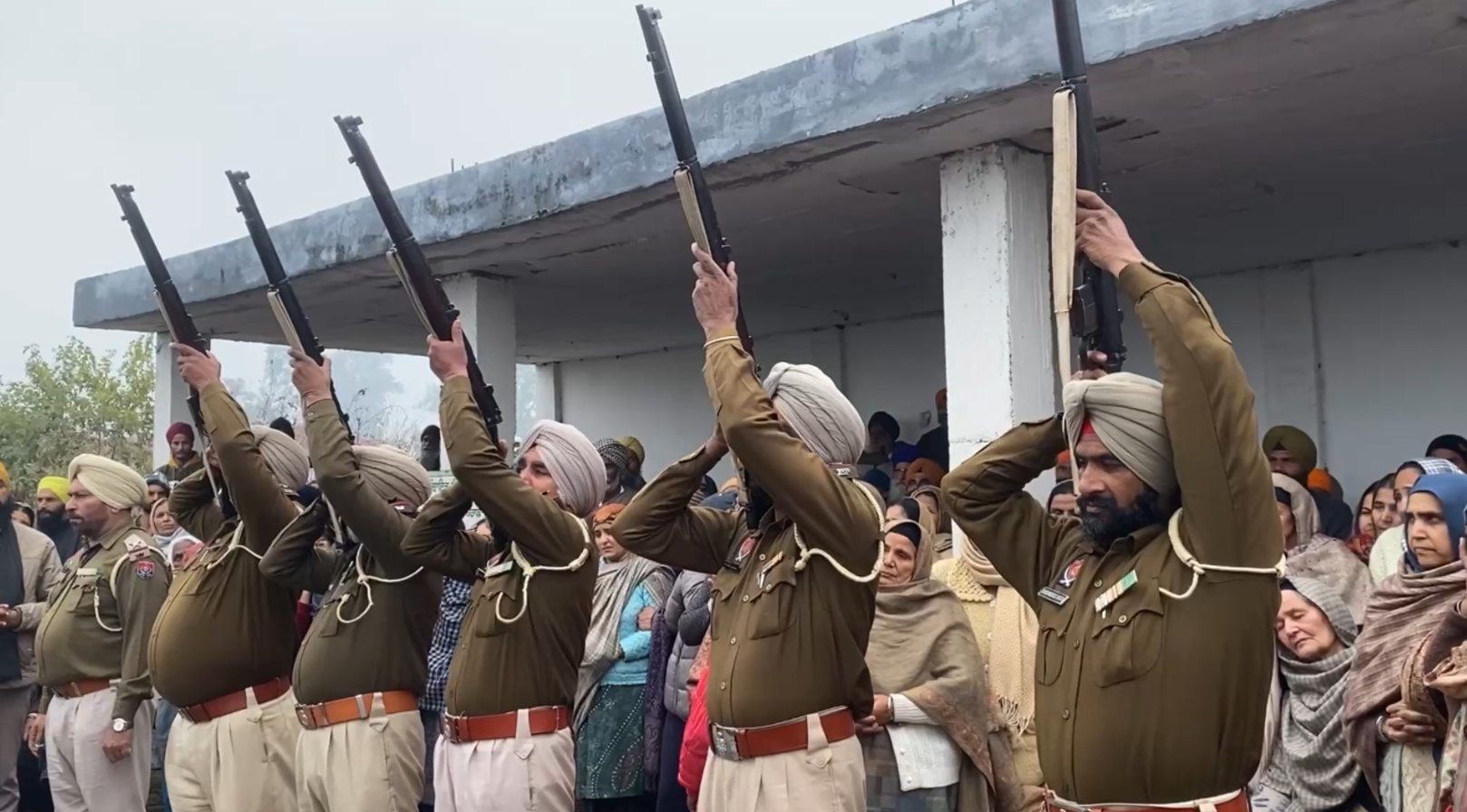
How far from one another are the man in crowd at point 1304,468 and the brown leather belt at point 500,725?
3907 mm

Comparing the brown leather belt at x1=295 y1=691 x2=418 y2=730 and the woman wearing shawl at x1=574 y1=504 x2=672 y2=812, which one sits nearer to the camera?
the brown leather belt at x1=295 y1=691 x2=418 y2=730

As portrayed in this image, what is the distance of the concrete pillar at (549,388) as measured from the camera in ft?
48.2

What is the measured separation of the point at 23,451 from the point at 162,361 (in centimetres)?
1082

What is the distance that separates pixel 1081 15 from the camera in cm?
520

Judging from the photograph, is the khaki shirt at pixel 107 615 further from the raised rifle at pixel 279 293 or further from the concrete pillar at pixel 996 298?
the concrete pillar at pixel 996 298

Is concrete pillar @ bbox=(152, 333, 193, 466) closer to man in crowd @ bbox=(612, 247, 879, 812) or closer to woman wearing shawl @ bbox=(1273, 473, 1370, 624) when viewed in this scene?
man in crowd @ bbox=(612, 247, 879, 812)

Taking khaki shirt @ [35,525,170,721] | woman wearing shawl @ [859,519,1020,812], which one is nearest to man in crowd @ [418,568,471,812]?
khaki shirt @ [35,525,170,721]

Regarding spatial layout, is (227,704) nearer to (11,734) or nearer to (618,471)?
(618,471)

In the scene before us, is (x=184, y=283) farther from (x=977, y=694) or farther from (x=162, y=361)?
(x=977, y=694)

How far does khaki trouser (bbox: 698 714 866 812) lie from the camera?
3.69m

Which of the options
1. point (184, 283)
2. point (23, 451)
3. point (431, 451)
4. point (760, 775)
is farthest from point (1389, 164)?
point (23, 451)

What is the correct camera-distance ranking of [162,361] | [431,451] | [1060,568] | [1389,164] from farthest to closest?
[162,361] → [431,451] → [1389,164] → [1060,568]

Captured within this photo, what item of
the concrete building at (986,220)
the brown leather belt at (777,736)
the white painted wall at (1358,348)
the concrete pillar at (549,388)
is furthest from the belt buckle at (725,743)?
the concrete pillar at (549,388)

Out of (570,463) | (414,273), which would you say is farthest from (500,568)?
(414,273)
